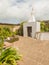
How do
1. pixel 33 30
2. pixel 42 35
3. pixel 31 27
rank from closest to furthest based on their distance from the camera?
pixel 42 35, pixel 33 30, pixel 31 27

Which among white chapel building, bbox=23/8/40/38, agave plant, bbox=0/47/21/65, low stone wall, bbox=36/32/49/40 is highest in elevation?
white chapel building, bbox=23/8/40/38

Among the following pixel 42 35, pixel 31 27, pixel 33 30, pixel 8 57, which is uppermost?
pixel 31 27

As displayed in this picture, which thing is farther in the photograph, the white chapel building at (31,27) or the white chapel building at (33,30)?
the white chapel building at (31,27)

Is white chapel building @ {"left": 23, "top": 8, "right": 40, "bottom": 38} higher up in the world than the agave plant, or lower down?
higher up

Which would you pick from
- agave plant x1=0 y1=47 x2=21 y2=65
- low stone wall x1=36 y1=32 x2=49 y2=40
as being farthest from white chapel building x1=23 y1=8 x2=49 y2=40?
agave plant x1=0 y1=47 x2=21 y2=65

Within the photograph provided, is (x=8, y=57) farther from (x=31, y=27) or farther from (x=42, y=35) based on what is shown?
(x=31, y=27)

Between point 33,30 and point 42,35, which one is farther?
point 33,30

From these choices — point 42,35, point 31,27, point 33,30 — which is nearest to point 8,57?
point 42,35

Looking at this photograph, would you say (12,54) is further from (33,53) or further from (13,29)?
(13,29)

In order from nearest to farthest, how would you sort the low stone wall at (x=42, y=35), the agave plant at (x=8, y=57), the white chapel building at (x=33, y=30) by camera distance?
the agave plant at (x=8, y=57) → the low stone wall at (x=42, y=35) → the white chapel building at (x=33, y=30)

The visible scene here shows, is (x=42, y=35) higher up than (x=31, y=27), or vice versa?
(x=31, y=27)

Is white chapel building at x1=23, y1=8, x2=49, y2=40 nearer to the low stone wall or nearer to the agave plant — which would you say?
the low stone wall

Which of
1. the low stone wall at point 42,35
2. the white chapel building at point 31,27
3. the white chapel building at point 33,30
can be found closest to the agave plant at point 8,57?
the low stone wall at point 42,35

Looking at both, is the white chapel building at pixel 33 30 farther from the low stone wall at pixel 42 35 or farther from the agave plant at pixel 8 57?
A: the agave plant at pixel 8 57
